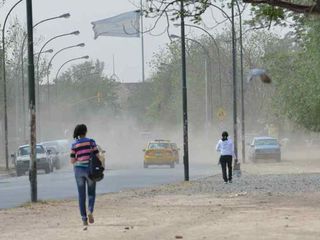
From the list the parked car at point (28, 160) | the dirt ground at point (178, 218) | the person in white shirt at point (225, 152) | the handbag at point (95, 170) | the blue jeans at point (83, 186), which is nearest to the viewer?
the dirt ground at point (178, 218)

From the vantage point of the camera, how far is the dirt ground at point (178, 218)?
47.7 feet

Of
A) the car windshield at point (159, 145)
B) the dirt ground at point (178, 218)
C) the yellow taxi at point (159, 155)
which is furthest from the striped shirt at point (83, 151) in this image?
the car windshield at point (159, 145)

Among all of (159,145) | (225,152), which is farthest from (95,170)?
(159,145)

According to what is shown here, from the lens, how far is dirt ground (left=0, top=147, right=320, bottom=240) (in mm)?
14547

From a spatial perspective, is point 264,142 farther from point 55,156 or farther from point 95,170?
point 95,170

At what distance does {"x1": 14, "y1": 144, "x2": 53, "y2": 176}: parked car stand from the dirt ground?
86.6 feet

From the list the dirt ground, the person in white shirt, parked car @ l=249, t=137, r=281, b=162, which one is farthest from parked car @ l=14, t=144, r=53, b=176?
the dirt ground

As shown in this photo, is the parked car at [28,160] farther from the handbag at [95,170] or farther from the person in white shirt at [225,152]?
the handbag at [95,170]

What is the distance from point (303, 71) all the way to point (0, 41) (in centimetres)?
2107

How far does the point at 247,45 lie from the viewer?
86812mm

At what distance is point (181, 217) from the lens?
17.5m

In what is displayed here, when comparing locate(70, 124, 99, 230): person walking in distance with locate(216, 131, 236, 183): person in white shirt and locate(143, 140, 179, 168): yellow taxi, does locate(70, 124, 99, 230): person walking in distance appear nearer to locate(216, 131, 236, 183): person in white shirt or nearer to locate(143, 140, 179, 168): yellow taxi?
locate(216, 131, 236, 183): person in white shirt

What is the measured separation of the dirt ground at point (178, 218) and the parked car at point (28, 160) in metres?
26.4

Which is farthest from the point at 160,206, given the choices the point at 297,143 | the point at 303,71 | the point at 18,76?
the point at 297,143
